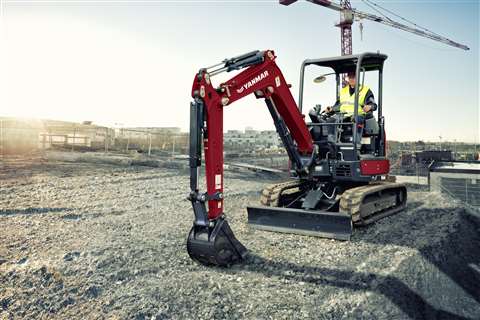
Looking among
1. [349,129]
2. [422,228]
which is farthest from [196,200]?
[422,228]

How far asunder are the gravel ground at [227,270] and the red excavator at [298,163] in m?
0.30

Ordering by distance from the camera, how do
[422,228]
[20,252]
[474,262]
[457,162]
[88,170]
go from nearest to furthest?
1. [20,252]
2. [474,262]
3. [422,228]
4. [88,170]
5. [457,162]

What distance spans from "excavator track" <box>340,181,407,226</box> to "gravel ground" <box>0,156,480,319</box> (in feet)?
0.79

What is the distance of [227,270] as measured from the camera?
4.91m

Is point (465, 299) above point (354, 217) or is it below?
below

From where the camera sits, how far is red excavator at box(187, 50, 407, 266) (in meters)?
4.95

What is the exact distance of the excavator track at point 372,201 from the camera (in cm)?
640

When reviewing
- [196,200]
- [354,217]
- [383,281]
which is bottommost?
[383,281]

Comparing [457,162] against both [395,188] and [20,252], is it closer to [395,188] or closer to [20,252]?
[395,188]

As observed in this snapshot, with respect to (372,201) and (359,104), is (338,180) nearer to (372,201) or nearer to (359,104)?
(372,201)

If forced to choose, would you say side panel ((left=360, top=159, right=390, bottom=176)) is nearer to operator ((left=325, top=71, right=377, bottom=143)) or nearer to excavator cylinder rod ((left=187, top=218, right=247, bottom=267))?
operator ((left=325, top=71, right=377, bottom=143))

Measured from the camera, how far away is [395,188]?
8.32 metres

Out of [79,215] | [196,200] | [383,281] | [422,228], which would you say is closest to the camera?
[383,281]

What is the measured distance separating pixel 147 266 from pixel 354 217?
3.47 metres
